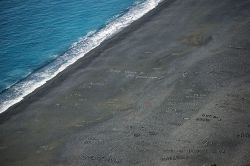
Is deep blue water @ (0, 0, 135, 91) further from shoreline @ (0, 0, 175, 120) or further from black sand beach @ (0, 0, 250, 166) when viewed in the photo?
black sand beach @ (0, 0, 250, 166)

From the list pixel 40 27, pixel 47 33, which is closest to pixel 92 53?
pixel 47 33

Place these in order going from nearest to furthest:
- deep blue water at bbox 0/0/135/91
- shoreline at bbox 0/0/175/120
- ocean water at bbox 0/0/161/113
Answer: shoreline at bbox 0/0/175/120
ocean water at bbox 0/0/161/113
deep blue water at bbox 0/0/135/91

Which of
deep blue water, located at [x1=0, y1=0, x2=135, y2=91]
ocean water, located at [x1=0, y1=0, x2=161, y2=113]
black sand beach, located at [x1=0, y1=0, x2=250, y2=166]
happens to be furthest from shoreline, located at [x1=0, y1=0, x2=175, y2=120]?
deep blue water, located at [x1=0, y1=0, x2=135, y2=91]

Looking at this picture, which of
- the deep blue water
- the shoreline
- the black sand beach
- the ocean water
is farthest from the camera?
A: the deep blue water

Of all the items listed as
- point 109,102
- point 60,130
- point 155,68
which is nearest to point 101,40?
point 155,68

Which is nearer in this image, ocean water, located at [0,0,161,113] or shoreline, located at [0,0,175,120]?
shoreline, located at [0,0,175,120]

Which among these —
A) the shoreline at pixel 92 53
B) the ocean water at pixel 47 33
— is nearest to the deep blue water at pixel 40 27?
the ocean water at pixel 47 33
